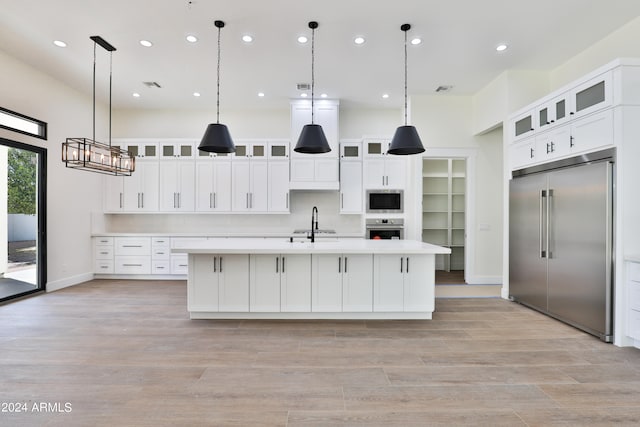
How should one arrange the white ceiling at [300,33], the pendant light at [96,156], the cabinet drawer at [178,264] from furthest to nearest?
1. the cabinet drawer at [178,264]
2. the pendant light at [96,156]
3. the white ceiling at [300,33]

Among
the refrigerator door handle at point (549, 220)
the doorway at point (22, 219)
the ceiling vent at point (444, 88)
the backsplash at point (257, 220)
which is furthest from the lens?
the backsplash at point (257, 220)

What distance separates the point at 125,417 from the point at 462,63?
5183 millimetres

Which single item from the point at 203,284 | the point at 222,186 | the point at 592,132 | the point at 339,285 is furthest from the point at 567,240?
the point at 222,186

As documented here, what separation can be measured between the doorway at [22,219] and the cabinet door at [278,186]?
347 cm

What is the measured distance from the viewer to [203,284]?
3.62 m

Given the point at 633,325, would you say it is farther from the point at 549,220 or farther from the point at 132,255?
the point at 132,255

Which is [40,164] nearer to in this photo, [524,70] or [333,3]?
[333,3]

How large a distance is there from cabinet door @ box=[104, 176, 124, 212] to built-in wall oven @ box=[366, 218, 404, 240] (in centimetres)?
467

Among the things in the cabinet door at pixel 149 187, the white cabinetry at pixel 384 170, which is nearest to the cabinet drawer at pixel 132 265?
the cabinet door at pixel 149 187

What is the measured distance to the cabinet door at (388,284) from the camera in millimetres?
3623

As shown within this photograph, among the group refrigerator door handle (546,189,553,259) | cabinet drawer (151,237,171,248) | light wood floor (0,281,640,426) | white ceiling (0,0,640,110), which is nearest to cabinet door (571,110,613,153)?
refrigerator door handle (546,189,553,259)

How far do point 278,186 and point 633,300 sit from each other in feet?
16.2

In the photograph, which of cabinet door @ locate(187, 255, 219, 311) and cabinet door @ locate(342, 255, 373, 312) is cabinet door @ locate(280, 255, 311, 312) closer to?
cabinet door @ locate(342, 255, 373, 312)

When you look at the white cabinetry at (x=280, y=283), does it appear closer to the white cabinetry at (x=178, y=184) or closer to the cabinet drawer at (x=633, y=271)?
the cabinet drawer at (x=633, y=271)
